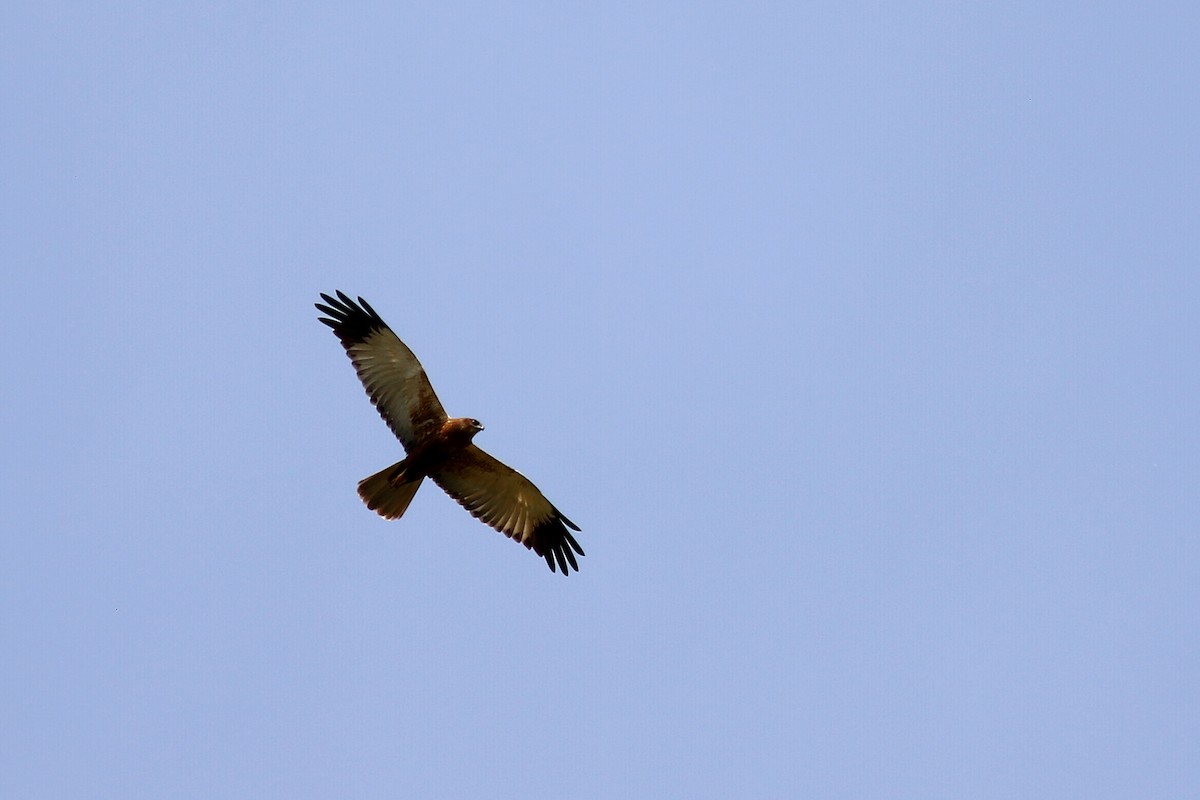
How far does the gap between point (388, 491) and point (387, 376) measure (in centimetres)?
137

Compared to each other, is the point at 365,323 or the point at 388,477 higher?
the point at 365,323

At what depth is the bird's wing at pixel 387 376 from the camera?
17.4m

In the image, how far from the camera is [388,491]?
1742 centimetres

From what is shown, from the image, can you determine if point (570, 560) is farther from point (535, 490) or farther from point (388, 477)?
point (388, 477)

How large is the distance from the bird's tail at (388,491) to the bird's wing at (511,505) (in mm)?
569

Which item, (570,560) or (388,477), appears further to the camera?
(570,560)

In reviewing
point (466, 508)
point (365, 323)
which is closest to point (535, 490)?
point (466, 508)

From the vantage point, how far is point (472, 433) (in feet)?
56.6

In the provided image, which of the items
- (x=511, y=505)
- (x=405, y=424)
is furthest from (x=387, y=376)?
(x=511, y=505)

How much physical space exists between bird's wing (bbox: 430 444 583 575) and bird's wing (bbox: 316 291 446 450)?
0.64 metres

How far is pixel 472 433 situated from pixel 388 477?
113 centimetres

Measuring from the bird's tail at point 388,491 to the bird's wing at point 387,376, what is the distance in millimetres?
451

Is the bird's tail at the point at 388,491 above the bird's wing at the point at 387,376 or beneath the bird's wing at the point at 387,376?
beneath

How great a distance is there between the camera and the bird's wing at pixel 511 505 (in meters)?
17.9
